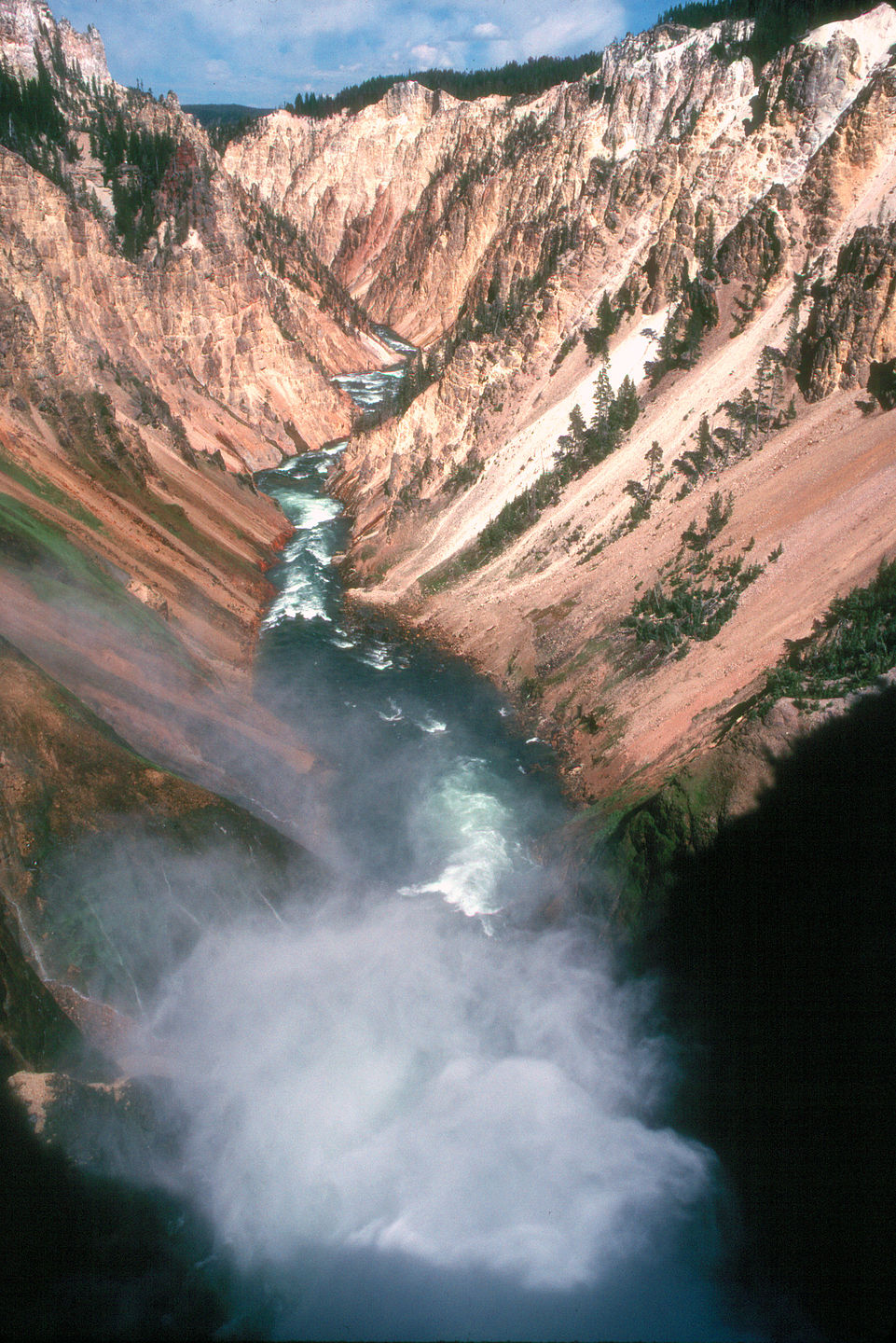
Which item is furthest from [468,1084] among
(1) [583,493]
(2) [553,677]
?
(1) [583,493]

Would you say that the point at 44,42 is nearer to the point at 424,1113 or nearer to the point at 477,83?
the point at 477,83

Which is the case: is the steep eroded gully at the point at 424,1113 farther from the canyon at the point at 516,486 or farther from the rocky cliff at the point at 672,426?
the rocky cliff at the point at 672,426

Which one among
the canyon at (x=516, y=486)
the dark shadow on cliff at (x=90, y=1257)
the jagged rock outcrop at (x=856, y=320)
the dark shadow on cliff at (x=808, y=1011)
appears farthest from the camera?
the jagged rock outcrop at (x=856, y=320)

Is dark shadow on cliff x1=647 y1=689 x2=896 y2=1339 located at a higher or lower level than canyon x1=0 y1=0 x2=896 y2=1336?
lower

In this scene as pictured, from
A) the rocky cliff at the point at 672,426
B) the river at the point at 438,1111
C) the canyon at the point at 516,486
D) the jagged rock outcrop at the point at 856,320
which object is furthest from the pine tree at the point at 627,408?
the river at the point at 438,1111

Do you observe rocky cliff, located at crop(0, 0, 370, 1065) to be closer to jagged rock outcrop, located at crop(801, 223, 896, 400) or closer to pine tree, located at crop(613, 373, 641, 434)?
pine tree, located at crop(613, 373, 641, 434)

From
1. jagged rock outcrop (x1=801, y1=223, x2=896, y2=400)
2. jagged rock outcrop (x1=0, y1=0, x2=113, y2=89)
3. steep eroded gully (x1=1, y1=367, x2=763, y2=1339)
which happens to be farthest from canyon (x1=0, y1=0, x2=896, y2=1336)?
jagged rock outcrop (x1=0, y1=0, x2=113, y2=89)
